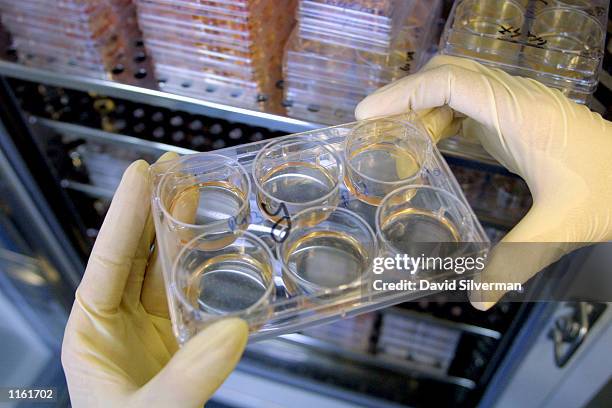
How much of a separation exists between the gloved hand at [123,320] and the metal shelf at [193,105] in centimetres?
22

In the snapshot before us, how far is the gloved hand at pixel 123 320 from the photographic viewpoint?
98 centimetres

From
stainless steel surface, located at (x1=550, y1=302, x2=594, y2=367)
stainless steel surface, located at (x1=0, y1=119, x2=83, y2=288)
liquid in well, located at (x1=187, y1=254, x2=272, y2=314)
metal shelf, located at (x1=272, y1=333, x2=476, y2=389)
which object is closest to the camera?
liquid in well, located at (x1=187, y1=254, x2=272, y2=314)

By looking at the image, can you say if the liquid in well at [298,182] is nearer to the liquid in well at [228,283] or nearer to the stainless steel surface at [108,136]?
the liquid in well at [228,283]

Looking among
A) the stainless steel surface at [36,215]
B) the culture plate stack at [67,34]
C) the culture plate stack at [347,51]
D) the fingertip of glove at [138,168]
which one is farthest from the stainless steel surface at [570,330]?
the stainless steel surface at [36,215]

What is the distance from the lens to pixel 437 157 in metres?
1.02

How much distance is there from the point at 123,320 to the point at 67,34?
0.72 metres

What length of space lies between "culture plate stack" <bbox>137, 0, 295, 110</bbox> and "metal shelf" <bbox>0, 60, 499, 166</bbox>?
30 millimetres

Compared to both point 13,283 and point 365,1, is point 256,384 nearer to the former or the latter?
point 13,283

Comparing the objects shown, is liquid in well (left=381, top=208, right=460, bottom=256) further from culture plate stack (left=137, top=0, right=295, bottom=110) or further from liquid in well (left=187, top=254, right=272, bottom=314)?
culture plate stack (left=137, top=0, right=295, bottom=110)

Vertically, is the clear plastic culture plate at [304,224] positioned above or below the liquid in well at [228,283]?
above

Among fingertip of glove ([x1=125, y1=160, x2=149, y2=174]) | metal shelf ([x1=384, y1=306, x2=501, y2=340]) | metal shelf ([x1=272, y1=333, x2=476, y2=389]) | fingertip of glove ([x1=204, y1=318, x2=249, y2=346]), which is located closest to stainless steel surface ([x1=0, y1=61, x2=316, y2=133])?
fingertip of glove ([x1=125, y1=160, x2=149, y2=174])

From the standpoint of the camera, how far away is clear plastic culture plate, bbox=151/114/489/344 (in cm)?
88

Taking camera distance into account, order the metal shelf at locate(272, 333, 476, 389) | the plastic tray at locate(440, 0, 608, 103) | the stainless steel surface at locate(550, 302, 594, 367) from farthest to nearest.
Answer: the metal shelf at locate(272, 333, 476, 389), the stainless steel surface at locate(550, 302, 594, 367), the plastic tray at locate(440, 0, 608, 103)

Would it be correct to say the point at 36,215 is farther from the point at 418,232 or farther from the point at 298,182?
the point at 418,232
